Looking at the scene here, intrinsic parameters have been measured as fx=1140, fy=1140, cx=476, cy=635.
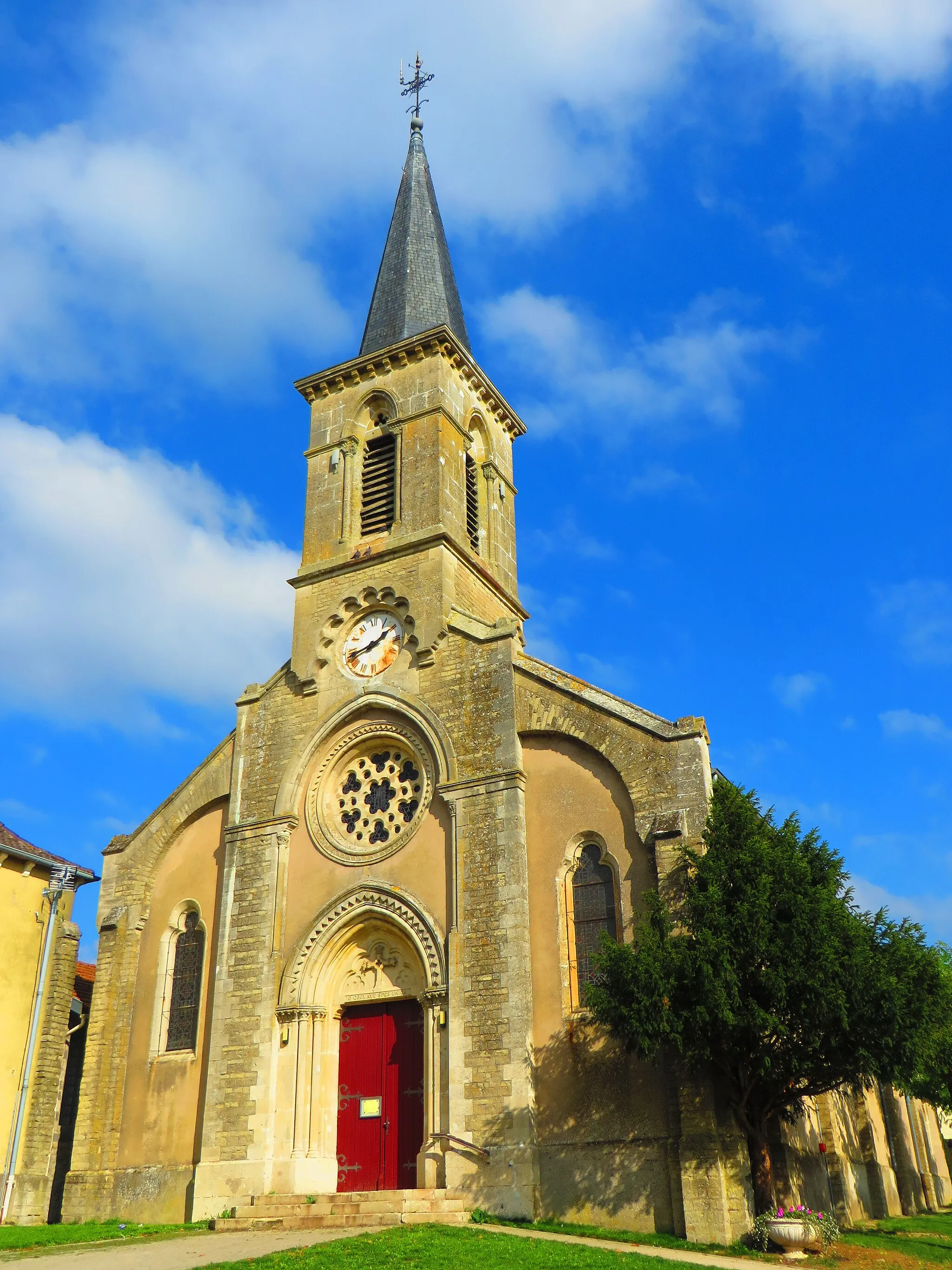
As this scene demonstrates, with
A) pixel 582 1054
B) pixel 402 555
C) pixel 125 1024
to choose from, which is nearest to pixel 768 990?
pixel 582 1054

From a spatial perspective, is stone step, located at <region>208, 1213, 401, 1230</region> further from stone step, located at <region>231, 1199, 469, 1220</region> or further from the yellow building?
the yellow building

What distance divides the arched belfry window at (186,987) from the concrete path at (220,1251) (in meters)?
5.08

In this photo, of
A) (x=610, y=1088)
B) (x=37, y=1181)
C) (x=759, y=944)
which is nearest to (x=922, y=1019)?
(x=759, y=944)

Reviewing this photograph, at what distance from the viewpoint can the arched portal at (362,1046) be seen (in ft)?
62.7

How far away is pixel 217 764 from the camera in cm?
2366

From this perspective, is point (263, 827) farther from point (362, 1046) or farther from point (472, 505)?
point (472, 505)

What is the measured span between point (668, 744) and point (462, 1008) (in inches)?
218

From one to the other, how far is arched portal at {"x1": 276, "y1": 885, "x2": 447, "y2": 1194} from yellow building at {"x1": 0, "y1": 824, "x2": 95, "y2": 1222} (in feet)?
17.5

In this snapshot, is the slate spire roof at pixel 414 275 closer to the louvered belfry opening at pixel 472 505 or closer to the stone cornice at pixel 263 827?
the louvered belfry opening at pixel 472 505

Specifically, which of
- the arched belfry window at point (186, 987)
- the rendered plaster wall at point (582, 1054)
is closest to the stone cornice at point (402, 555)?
the rendered plaster wall at point (582, 1054)

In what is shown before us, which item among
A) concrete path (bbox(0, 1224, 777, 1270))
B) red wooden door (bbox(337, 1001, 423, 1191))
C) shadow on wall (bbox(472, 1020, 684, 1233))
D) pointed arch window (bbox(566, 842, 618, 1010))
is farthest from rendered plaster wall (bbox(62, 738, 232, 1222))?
pointed arch window (bbox(566, 842, 618, 1010))

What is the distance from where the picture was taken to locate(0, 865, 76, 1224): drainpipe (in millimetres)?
21078

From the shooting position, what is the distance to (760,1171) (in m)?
16.3

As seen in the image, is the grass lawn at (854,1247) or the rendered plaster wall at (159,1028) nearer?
the grass lawn at (854,1247)
